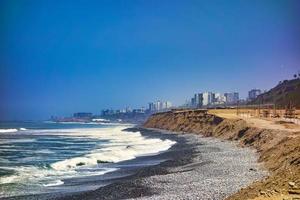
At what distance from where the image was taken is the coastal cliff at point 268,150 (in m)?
18.2

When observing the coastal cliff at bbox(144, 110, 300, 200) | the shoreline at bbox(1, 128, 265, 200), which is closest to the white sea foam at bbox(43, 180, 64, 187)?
the shoreline at bbox(1, 128, 265, 200)

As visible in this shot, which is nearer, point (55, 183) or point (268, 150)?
point (55, 183)

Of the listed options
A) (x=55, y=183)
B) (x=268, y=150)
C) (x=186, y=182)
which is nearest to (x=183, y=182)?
(x=186, y=182)

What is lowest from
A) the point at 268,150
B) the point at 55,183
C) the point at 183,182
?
the point at 55,183

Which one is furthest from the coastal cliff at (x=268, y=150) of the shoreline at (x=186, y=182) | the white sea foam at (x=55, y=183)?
the white sea foam at (x=55, y=183)

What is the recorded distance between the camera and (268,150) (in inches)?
1531

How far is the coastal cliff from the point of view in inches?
718

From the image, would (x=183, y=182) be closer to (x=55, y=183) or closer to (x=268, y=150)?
(x=55, y=183)

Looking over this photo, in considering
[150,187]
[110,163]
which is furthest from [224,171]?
[110,163]

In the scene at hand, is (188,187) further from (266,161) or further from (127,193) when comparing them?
(266,161)

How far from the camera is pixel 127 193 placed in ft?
86.0

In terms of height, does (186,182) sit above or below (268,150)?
below

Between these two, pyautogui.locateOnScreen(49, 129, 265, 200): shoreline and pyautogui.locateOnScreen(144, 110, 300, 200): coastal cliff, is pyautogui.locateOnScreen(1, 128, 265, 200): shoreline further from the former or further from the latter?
pyautogui.locateOnScreen(144, 110, 300, 200): coastal cliff

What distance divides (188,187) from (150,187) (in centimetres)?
254
